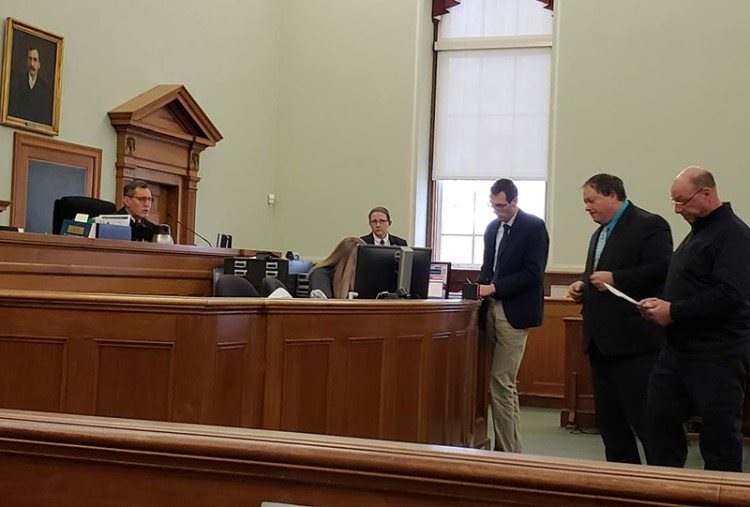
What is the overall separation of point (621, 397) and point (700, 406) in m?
0.44

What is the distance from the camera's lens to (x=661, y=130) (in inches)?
344

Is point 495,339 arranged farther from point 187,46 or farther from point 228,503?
point 187,46

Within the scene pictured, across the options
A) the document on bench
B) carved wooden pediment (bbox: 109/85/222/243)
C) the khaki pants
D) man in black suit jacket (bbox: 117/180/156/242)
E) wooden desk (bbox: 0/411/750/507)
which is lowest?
the khaki pants

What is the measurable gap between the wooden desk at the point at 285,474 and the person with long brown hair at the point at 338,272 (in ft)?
10.6

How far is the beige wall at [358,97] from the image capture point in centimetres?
791

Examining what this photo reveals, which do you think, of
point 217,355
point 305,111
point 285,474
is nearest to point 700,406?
point 217,355

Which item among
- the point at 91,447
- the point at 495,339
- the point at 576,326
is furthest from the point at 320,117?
the point at 91,447

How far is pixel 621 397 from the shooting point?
146 inches

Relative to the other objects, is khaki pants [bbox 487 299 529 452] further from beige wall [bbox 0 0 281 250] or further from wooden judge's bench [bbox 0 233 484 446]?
beige wall [bbox 0 0 281 250]

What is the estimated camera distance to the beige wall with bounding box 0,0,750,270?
26.0ft

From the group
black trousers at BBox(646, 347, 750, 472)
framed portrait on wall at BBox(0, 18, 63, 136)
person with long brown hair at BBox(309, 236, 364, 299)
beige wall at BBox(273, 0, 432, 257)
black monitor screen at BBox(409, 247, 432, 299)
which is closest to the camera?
black trousers at BBox(646, 347, 750, 472)

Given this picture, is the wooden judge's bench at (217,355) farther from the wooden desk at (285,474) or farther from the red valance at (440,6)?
the red valance at (440,6)

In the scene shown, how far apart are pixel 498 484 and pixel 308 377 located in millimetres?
2511

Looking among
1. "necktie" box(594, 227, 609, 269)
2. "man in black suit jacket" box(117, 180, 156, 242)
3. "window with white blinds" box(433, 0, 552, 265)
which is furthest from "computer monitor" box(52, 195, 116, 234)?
"window with white blinds" box(433, 0, 552, 265)
